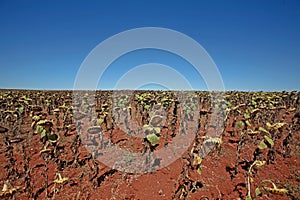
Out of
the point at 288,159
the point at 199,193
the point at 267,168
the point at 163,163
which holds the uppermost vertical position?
the point at 288,159

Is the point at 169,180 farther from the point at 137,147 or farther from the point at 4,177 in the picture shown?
the point at 4,177

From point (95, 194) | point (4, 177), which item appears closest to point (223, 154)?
point (95, 194)

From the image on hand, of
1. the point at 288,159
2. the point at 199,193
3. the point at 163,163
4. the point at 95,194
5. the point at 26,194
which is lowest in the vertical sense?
the point at 26,194

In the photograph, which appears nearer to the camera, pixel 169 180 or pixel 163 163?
pixel 169 180

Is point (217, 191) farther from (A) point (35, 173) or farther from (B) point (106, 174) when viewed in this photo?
(A) point (35, 173)

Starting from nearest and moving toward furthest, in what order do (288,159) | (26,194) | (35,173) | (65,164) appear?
(26,194) < (35,173) < (65,164) < (288,159)

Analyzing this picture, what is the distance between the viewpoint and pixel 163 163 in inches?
327

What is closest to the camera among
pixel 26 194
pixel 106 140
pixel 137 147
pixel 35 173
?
pixel 26 194

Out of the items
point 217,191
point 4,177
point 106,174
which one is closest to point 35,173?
point 4,177

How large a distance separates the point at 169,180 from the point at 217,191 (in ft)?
4.68

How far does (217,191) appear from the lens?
256 inches

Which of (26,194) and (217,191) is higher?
(217,191)

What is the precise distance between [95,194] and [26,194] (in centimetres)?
188

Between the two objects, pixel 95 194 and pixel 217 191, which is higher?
pixel 217 191
